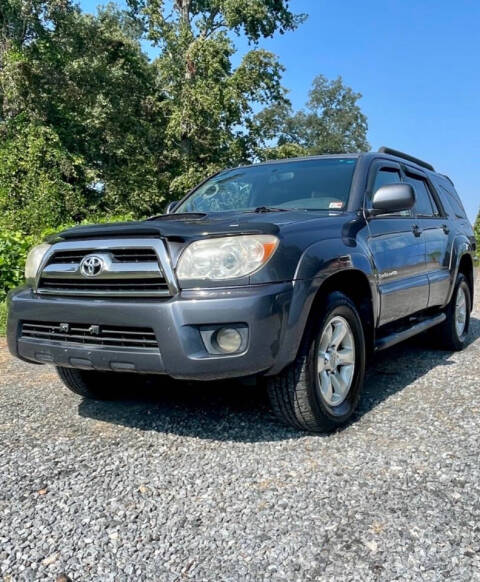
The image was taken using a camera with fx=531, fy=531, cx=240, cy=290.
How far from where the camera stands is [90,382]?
3738mm

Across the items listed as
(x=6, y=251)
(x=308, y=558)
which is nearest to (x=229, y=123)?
(x=6, y=251)

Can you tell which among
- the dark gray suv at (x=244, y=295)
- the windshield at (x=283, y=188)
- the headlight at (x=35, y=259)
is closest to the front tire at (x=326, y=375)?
the dark gray suv at (x=244, y=295)

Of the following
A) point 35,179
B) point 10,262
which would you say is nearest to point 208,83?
point 35,179

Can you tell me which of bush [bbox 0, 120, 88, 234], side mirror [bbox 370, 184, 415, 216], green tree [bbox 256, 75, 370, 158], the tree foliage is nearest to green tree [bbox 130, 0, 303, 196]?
the tree foliage

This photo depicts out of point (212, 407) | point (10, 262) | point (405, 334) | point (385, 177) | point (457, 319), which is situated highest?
point (385, 177)

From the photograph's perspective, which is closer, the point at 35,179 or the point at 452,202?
the point at 452,202

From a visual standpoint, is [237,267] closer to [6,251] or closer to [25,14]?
[6,251]

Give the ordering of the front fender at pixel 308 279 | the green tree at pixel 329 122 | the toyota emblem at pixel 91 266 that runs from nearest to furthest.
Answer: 1. the front fender at pixel 308 279
2. the toyota emblem at pixel 91 266
3. the green tree at pixel 329 122

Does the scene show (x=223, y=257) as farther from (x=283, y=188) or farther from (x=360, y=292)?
(x=283, y=188)

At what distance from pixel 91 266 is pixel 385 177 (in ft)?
8.25

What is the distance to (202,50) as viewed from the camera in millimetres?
18016

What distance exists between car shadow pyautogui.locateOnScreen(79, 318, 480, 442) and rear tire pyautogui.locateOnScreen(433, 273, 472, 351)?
706 mm

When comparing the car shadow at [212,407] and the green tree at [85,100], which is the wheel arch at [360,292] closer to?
the car shadow at [212,407]

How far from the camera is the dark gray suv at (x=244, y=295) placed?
2592 millimetres
